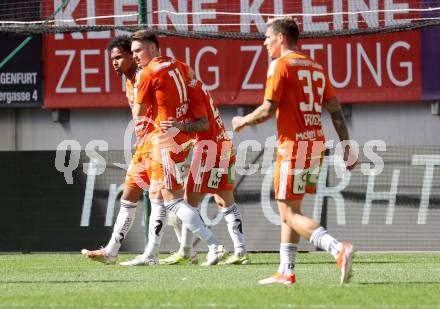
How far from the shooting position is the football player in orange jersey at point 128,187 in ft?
38.6

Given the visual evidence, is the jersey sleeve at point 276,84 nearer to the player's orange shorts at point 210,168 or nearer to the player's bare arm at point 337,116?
the player's bare arm at point 337,116

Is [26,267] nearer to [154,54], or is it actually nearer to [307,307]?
[154,54]

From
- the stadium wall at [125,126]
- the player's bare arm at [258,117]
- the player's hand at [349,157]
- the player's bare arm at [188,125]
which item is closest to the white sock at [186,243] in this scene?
the player's bare arm at [188,125]

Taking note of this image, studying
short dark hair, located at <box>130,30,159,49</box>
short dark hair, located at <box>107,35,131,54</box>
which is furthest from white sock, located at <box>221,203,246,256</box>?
short dark hair, located at <box>130,30,159,49</box>

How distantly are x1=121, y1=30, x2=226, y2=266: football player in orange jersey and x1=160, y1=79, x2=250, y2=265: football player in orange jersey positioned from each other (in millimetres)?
225

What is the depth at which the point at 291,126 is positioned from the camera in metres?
8.84

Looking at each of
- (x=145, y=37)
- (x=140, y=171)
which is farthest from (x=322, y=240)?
(x=140, y=171)

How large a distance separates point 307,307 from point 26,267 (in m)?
5.68

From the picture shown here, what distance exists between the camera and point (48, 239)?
52.9ft

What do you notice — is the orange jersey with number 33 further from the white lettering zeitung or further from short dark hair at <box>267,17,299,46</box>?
the white lettering zeitung

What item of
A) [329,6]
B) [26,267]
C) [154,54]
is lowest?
[26,267]

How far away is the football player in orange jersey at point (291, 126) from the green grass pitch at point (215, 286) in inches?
15.8

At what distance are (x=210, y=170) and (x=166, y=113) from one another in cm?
94

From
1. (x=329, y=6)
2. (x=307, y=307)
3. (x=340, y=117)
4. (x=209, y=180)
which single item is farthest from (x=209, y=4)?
(x=307, y=307)
